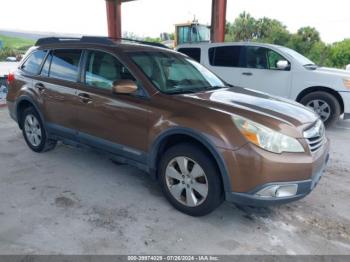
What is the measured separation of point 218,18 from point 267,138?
29.4 feet

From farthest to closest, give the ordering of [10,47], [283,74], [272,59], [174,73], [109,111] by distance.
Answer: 1. [10,47]
2. [272,59]
3. [283,74]
4. [174,73]
5. [109,111]

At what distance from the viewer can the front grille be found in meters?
2.88

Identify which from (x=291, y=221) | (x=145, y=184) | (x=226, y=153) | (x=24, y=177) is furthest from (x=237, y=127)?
(x=24, y=177)

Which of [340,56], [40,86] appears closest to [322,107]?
[40,86]

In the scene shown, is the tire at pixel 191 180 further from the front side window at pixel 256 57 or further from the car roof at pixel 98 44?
the front side window at pixel 256 57

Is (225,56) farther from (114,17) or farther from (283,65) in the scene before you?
(114,17)

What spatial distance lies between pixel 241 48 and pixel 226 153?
529 cm

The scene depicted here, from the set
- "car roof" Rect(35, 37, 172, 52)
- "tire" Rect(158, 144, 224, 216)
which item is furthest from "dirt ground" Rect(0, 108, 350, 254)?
"car roof" Rect(35, 37, 172, 52)

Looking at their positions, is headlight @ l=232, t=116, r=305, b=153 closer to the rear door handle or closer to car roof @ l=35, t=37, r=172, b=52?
car roof @ l=35, t=37, r=172, b=52

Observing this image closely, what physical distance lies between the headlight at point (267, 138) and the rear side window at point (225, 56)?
508cm

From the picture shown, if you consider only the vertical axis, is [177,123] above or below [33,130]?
above

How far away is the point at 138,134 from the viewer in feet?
11.1

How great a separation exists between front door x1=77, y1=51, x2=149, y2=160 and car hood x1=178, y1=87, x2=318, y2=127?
59 centimetres

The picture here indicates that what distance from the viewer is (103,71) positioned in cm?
375
